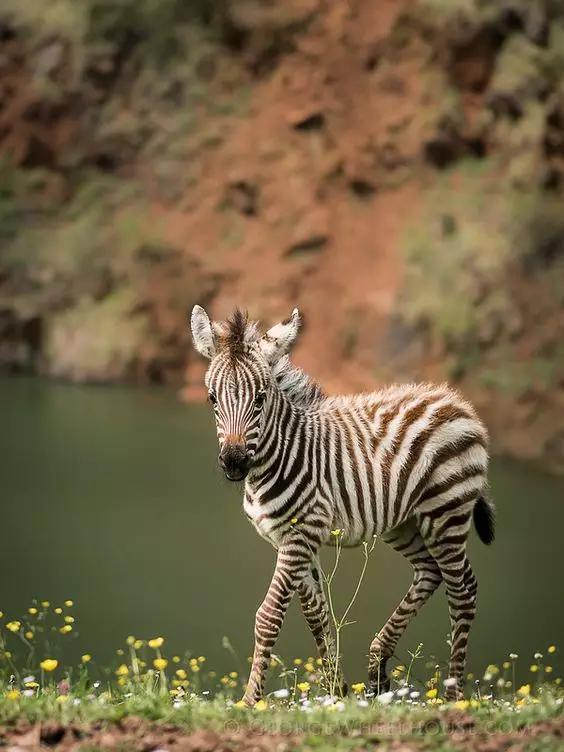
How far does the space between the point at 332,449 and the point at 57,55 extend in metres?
18.0

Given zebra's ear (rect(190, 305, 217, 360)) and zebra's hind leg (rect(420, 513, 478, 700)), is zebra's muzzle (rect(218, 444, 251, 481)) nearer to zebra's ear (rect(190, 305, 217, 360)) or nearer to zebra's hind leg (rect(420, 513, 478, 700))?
zebra's ear (rect(190, 305, 217, 360))

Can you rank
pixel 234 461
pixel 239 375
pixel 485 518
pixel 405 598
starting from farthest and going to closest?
pixel 485 518
pixel 405 598
pixel 239 375
pixel 234 461

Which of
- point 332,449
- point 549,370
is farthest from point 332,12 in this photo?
point 332,449

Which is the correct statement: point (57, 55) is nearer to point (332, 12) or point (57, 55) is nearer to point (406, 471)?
point (332, 12)

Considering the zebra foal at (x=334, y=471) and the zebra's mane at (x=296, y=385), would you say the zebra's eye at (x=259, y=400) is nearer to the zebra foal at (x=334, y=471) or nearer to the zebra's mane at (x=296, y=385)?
the zebra foal at (x=334, y=471)

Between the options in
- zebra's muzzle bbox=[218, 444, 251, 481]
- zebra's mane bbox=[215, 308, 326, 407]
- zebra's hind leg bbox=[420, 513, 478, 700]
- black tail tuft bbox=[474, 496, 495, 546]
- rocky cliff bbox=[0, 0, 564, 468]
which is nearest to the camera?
zebra's muzzle bbox=[218, 444, 251, 481]

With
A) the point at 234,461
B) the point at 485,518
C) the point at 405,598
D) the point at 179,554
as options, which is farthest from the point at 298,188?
the point at 234,461

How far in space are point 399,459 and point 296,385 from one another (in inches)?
24.8

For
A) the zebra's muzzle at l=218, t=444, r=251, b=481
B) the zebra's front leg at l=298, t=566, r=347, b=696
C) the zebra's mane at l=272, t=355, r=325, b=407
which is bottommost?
the zebra's front leg at l=298, t=566, r=347, b=696

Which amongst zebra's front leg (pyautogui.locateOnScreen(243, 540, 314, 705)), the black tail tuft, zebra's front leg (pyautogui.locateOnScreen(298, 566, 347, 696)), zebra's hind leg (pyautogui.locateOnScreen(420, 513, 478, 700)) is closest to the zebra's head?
zebra's front leg (pyautogui.locateOnScreen(243, 540, 314, 705))

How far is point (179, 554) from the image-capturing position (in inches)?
462

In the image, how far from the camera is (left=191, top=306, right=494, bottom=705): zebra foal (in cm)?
579

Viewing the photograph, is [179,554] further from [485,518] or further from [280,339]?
[280,339]

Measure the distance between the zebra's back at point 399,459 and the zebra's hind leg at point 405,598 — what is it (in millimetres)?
289
